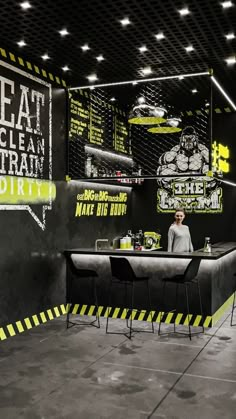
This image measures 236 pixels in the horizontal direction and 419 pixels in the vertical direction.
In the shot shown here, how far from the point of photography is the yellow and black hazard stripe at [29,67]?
549 cm

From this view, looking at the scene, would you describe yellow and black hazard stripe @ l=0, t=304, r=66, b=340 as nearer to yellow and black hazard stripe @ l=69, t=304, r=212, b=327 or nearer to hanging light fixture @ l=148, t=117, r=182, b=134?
yellow and black hazard stripe @ l=69, t=304, r=212, b=327

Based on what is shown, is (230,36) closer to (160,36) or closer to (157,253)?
(160,36)

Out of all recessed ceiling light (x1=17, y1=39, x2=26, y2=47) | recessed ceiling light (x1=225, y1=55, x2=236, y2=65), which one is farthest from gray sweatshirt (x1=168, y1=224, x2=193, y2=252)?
recessed ceiling light (x1=17, y1=39, x2=26, y2=47)

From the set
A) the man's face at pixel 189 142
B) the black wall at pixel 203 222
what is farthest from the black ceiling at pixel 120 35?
the black wall at pixel 203 222

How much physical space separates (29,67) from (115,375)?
393 centimetres

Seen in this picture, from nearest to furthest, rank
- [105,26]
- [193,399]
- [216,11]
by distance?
[193,399] → [216,11] → [105,26]

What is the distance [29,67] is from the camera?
5949 mm

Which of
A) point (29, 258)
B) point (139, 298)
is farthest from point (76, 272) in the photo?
point (139, 298)

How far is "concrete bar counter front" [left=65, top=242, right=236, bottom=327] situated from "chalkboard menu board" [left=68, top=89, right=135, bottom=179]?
4.35 ft

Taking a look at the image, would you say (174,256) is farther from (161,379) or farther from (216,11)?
(216,11)

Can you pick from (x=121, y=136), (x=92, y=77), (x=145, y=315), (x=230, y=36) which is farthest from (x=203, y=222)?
(x=230, y=36)

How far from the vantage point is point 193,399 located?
3.69 metres

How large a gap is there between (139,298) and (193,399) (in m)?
2.73

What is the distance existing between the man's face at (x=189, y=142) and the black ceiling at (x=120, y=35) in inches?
88.4
